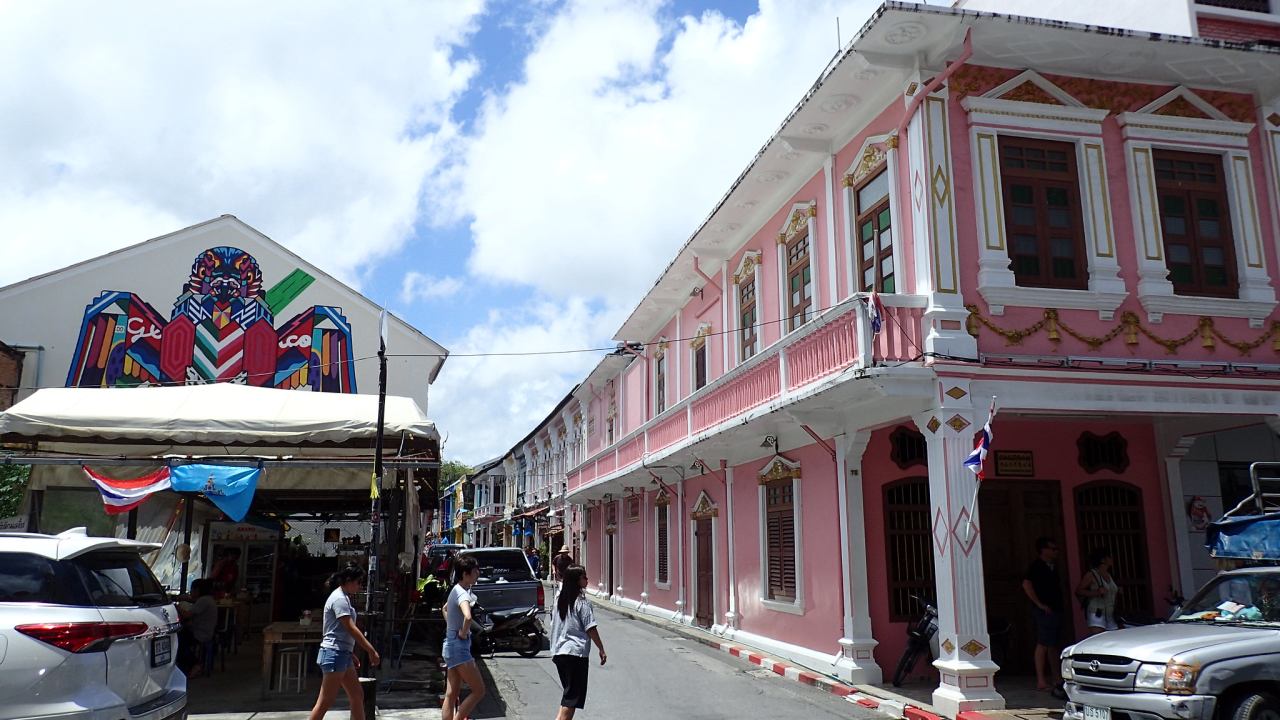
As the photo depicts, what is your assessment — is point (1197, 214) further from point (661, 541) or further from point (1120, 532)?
point (661, 541)

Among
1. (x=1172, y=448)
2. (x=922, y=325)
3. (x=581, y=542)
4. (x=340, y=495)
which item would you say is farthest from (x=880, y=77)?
(x=581, y=542)

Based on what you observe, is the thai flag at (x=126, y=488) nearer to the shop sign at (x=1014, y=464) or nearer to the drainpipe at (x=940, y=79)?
the drainpipe at (x=940, y=79)

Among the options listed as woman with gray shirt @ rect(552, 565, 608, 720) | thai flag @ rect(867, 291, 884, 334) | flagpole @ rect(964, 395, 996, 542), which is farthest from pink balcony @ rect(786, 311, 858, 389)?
woman with gray shirt @ rect(552, 565, 608, 720)

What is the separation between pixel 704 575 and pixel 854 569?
7.89m

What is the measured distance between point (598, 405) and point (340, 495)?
17.6 metres

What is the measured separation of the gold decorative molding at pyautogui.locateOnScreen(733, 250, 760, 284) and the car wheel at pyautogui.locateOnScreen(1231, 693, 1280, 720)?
11.4 m

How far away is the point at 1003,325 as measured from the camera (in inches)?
432

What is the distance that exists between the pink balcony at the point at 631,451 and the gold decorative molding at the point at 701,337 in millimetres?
2745

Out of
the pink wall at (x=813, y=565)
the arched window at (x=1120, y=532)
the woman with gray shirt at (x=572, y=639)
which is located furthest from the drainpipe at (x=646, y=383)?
the woman with gray shirt at (x=572, y=639)

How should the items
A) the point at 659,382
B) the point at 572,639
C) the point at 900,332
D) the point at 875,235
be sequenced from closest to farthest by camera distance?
the point at 572,639 < the point at 900,332 < the point at 875,235 < the point at 659,382

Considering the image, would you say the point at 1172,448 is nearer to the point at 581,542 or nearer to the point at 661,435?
the point at 661,435

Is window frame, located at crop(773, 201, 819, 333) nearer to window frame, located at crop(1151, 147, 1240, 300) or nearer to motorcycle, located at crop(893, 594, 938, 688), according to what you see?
motorcycle, located at crop(893, 594, 938, 688)

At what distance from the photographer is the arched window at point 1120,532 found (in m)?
12.9

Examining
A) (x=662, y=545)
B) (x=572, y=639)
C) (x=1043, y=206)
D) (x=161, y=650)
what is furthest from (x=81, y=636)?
(x=662, y=545)
